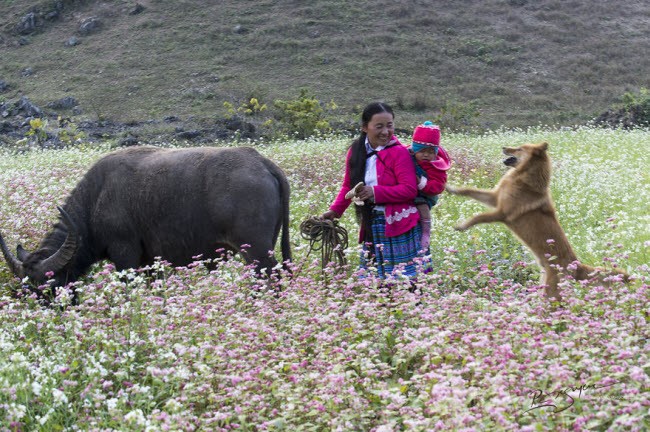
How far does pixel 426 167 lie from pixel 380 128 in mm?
500

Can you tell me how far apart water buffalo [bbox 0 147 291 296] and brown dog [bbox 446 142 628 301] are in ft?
5.66

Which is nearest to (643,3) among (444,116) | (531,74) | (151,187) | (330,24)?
(531,74)

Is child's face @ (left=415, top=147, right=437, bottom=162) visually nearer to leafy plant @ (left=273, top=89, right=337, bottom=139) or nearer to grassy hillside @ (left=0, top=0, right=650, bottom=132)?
leafy plant @ (left=273, top=89, right=337, bottom=139)

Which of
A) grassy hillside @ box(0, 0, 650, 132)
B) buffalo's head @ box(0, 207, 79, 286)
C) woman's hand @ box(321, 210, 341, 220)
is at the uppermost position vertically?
woman's hand @ box(321, 210, 341, 220)

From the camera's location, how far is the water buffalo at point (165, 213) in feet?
23.9

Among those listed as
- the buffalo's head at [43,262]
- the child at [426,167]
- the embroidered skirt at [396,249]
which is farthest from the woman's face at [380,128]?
the buffalo's head at [43,262]

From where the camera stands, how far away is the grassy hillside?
146 ft

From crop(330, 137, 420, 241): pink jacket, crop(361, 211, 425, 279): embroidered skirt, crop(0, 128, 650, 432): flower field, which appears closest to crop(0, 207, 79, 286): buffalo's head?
crop(0, 128, 650, 432): flower field

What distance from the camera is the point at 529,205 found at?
697cm

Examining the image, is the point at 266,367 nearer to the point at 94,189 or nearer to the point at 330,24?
the point at 94,189

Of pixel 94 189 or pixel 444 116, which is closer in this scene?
pixel 94 189

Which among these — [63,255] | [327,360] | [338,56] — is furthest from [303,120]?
[338,56]

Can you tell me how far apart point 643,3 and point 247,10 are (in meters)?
31.8

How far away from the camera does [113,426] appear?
4.00 m
